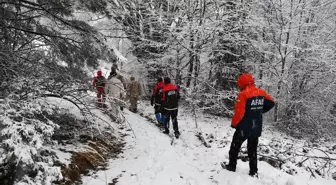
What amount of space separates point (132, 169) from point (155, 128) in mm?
4579

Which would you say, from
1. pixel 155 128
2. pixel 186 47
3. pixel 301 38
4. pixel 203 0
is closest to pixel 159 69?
pixel 186 47

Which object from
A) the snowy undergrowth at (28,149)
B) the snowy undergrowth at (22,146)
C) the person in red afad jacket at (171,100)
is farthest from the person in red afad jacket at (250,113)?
the person in red afad jacket at (171,100)

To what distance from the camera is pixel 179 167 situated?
7020 millimetres

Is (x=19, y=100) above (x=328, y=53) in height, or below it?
below

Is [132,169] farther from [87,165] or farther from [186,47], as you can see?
[186,47]

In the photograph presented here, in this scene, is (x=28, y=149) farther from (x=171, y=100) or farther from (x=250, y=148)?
(x=171, y=100)

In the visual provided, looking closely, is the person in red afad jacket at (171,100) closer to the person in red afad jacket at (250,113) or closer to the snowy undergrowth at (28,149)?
the person in red afad jacket at (250,113)

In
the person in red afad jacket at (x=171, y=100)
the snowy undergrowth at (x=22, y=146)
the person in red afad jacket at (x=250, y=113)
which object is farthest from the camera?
the person in red afad jacket at (x=171, y=100)

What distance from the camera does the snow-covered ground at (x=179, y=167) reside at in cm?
610

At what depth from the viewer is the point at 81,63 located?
24.6 feet

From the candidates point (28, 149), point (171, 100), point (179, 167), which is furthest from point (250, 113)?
point (171, 100)

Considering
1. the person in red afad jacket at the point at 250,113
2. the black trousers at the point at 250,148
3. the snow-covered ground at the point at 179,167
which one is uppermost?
the person in red afad jacket at the point at 250,113

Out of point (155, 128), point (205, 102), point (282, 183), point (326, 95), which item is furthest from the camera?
point (326, 95)

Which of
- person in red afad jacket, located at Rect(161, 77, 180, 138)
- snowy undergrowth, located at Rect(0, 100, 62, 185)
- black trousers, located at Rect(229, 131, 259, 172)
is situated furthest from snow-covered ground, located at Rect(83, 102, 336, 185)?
snowy undergrowth, located at Rect(0, 100, 62, 185)
